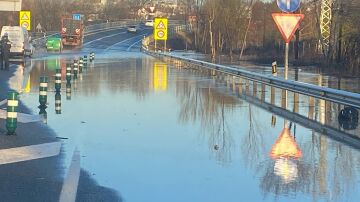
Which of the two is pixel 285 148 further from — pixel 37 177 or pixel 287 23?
pixel 287 23

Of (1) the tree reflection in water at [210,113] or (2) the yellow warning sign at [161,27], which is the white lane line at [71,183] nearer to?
(1) the tree reflection in water at [210,113]

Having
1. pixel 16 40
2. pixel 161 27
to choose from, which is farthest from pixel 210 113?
pixel 161 27

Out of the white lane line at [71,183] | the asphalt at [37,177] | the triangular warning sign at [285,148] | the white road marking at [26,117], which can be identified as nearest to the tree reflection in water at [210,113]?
the triangular warning sign at [285,148]

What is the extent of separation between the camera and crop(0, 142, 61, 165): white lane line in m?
10.8

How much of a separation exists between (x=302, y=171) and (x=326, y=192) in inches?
54.4

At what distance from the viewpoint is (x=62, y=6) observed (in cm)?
13725

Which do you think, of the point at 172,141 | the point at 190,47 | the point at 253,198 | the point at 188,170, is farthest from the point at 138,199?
the point at 190,47

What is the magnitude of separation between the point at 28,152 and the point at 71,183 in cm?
262

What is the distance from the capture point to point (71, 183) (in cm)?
909

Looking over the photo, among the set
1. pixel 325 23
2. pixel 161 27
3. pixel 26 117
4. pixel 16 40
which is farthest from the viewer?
pixel 161 27

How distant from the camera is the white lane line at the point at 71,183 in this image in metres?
8.21

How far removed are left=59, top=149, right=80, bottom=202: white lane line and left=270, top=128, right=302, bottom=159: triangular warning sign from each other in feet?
10.7

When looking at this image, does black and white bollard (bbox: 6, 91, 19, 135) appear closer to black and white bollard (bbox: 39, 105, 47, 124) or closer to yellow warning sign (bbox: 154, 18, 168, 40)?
black and white bollard (bbox: 39, 105, 47, 124)

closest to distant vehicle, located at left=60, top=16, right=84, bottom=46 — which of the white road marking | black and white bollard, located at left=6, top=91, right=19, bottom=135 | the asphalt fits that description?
the white road marking
